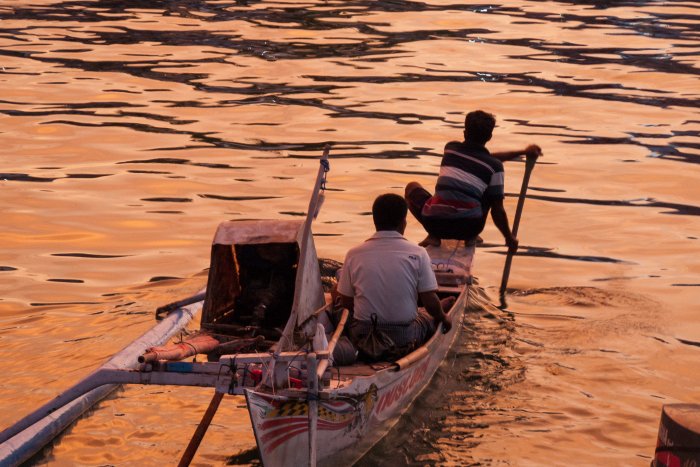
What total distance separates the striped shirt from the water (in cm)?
132

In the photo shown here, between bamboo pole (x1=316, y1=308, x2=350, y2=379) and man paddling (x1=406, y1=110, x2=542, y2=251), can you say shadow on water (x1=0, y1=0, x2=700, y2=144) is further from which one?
bamboo pole (x1=316, y1=308, x2=350, y2=379)

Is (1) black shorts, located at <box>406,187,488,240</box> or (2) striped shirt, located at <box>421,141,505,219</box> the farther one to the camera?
(1) black shorts, located at <box>406,187,488,240</box>

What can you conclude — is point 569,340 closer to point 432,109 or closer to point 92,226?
point 92,226

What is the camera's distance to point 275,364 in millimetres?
8266

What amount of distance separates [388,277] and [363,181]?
10.1 meters

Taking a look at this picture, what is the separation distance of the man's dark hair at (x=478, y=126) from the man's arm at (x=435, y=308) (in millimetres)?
3236

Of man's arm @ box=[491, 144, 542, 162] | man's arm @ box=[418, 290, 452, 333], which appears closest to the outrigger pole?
man's arm @ box=[418, 290, 452, 333]

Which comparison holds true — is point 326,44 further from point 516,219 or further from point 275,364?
point 275,364

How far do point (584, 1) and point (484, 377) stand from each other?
1322 inches

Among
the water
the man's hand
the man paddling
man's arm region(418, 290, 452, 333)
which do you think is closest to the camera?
man's arm region(418, 290, 452, 333)

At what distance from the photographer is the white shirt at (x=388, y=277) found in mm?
9922

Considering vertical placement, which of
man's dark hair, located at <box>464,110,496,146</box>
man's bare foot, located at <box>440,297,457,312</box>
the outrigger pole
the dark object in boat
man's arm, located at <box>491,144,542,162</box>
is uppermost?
man's dark hair, located at <box>464,110,496,146</box>

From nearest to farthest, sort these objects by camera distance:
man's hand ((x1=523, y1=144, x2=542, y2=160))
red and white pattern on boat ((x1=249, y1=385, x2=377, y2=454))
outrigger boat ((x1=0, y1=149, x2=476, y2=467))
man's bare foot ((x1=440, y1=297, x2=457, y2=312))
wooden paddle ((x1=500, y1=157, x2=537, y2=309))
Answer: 1. red and white pattern on boat ((x1=249, y1=385, x2=377, y2=454))
2. outrigger boat ((x1=0, y1=149, x2=476, y2=467))
3. man's bare foot ((x1=440, y1=297, x2=457, y2=312))
4. man's hand ((x1=523, y1=144, x2=542, y2=160))
5. wooden paddle ((x1=500, y1=157, x2=537, y2=309))

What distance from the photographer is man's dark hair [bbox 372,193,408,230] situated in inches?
393
